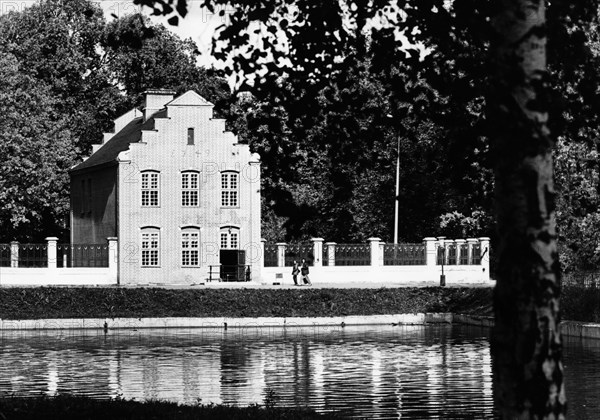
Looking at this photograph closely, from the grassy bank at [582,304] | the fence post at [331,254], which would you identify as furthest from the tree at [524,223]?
the fence post at [331,254]

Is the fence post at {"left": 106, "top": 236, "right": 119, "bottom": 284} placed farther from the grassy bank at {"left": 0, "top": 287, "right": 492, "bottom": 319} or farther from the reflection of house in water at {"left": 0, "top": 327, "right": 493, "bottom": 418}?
the reflection of house in water at {"left": 0, "top": 327, "right": 493, "bottom": 418}

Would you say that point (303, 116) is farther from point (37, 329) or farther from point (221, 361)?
point (37, 329)

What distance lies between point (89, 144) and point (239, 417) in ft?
214

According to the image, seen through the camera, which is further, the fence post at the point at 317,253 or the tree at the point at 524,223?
the fence post at the point at 317,253

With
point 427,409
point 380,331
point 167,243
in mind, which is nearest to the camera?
point 427,409

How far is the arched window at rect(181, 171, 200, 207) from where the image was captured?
63.6 metres

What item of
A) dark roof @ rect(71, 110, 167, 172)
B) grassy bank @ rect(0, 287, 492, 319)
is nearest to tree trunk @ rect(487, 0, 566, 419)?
grassy bank @ rect(0, 287, 492, 319)

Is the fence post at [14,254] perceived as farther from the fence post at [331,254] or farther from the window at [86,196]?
the fence post at [331,254]

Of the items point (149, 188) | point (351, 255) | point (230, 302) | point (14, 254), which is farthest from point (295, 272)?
point (14, 254)

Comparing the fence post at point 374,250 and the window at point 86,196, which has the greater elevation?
the window at point 86,196

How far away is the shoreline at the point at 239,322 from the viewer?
47219mm

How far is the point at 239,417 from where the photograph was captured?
15.2 meters

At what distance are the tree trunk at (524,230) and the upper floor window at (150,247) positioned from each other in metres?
53.5

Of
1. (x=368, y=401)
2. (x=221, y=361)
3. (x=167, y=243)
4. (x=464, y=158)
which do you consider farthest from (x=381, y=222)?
(x=464, y=158)
